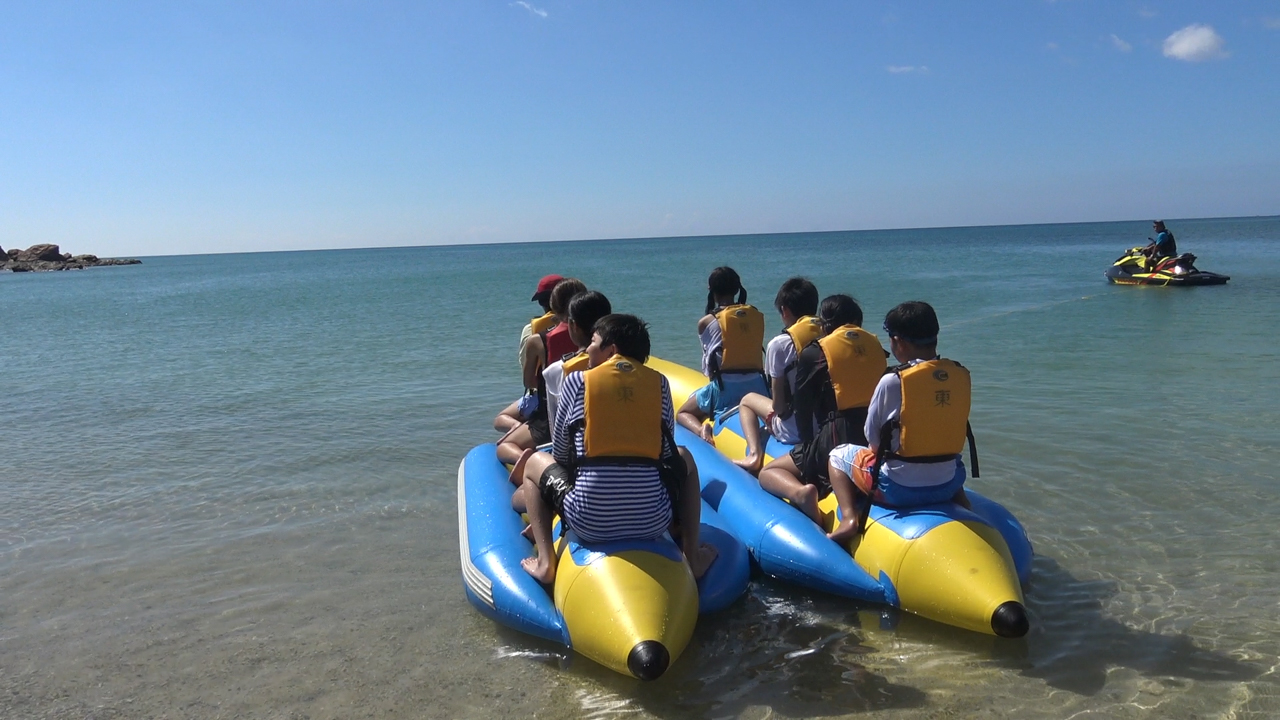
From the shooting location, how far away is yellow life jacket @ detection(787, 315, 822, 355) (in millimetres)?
4742

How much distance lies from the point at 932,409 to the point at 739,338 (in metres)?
2.07

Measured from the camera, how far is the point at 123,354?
14750 millimetres

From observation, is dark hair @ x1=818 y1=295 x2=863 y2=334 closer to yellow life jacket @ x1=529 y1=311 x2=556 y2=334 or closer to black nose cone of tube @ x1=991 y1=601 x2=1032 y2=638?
yellow life jacket @ x1=529 y1=311 x2=556 y2=334

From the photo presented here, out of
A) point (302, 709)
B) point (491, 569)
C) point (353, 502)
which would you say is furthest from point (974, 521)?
point (353, 502)

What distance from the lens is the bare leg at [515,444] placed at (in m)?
5.14

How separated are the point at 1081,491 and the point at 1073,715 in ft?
8.95

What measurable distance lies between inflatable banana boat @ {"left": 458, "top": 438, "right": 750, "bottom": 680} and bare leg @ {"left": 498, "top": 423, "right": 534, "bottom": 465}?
779mm

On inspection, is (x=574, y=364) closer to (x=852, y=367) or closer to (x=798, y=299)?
(x=852, y=367)

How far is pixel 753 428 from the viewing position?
509 cm

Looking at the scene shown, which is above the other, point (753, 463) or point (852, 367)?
point (852, 367)

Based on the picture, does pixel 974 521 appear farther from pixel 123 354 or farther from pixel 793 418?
pixel 123 354

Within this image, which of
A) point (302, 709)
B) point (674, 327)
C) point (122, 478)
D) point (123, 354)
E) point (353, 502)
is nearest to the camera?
point (302, 709)


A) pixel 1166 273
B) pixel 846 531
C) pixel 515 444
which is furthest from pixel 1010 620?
pixel 1166 273

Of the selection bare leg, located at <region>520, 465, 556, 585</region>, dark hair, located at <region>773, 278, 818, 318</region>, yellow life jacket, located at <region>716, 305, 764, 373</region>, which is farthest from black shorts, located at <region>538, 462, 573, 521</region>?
yellow life jacket, located at <region>716, 305, 764, 373</region>
